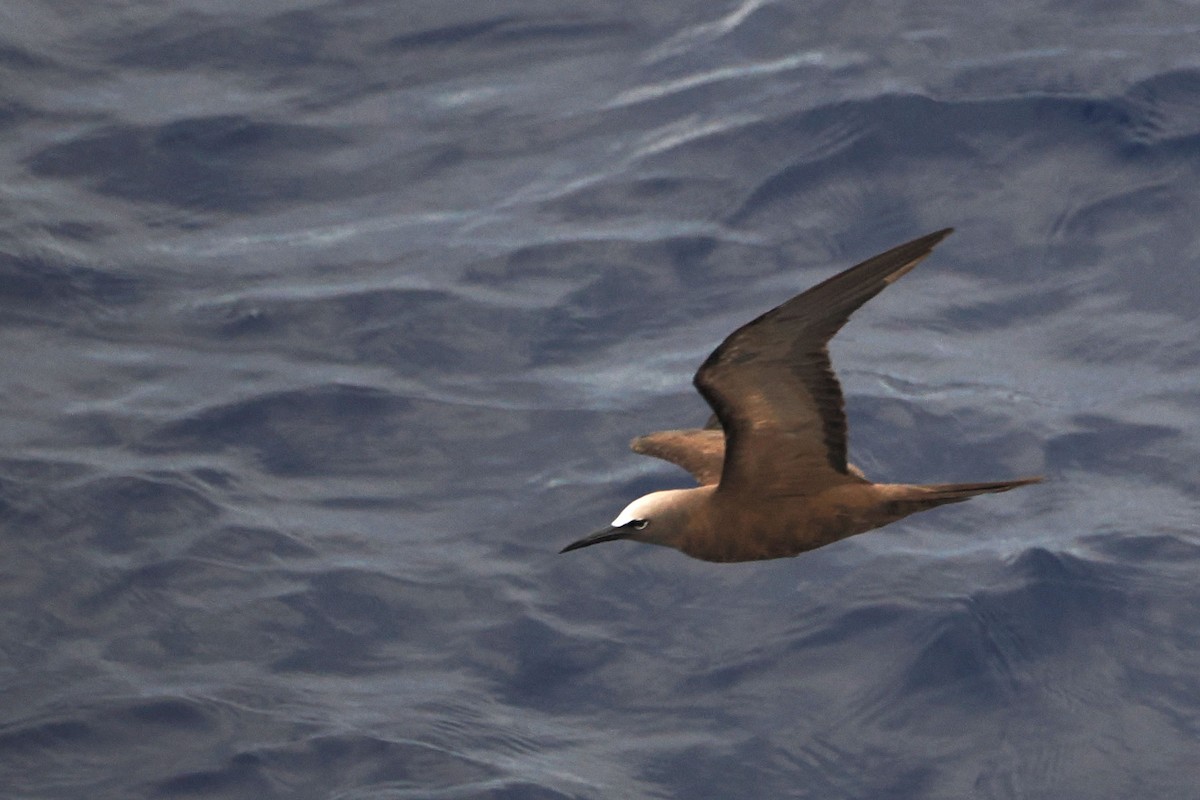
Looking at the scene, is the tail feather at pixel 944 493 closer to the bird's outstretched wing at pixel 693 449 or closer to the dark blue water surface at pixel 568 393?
the bird's outstretched wing at pixel 693 449

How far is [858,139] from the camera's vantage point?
Result: 23656mm

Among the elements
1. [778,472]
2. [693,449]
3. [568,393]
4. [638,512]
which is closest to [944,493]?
[778,472]

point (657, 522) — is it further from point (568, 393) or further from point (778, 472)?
point (568, 393)

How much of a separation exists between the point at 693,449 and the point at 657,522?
1660 millimetres

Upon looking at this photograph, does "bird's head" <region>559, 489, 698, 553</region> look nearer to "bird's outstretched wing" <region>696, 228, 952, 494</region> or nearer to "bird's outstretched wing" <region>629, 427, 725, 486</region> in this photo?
"bird's outstretched wing" <region>696, 228, 952, 494</region>

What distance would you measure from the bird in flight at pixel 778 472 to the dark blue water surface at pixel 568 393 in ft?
28.3

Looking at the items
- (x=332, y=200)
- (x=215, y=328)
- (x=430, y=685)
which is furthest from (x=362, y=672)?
(x=332, y=200)

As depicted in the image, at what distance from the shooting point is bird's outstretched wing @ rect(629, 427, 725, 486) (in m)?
12.2

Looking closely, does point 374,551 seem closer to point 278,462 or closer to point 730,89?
point 278,462

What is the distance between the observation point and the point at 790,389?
10203 millimetres

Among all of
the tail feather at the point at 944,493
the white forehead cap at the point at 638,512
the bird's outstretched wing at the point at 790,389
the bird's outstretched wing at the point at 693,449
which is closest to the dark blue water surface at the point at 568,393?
the bird's outstretched wing at the point at 693,449

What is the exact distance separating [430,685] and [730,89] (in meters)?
9.24

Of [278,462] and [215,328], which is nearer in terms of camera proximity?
[278,462]

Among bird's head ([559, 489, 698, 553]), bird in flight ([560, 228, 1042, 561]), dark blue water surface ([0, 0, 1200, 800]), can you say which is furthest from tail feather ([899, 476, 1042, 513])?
dark blue water surface ([0, 0, 1200, 800])
